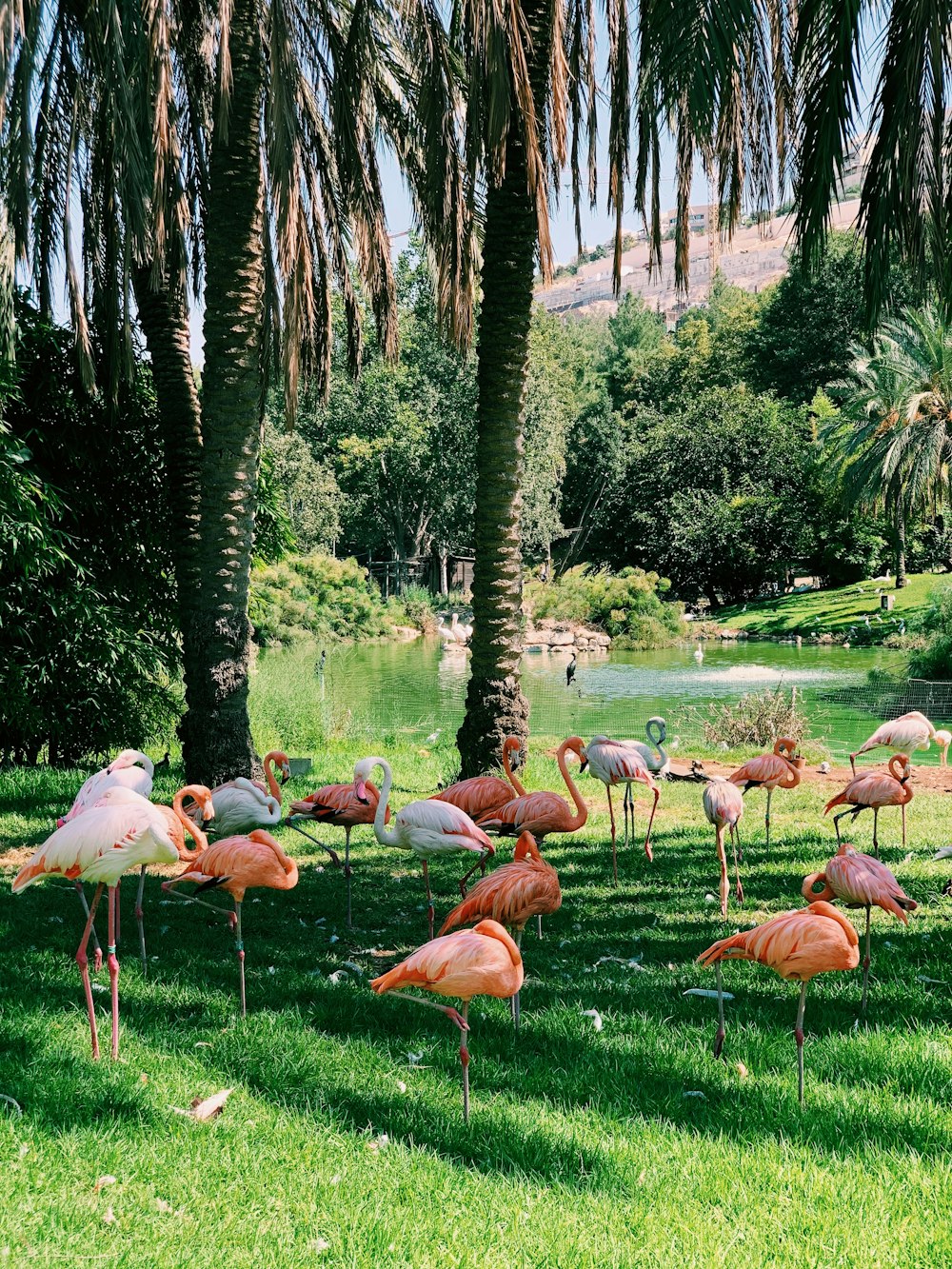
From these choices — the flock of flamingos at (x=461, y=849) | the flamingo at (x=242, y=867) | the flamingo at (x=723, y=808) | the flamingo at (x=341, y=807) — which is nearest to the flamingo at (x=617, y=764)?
the flock of flamingos at (x=461, y=849)

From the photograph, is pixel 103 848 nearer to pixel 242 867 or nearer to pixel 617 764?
pixel 242 867

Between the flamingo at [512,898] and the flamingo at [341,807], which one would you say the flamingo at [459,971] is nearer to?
the flamingo at [512,898]

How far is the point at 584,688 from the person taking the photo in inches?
933

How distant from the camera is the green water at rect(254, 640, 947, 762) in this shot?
1543cm

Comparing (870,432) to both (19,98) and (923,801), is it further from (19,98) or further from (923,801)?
(19,98)

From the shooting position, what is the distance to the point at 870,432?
2938cm

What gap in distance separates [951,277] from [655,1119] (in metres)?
5.11

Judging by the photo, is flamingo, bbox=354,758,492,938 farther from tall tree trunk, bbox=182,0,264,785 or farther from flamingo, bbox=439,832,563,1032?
tall tree trunk, bbox=182,0,264,785

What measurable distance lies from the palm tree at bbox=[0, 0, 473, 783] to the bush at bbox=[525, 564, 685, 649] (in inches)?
1017

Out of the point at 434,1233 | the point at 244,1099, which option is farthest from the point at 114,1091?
the point at 434,1233

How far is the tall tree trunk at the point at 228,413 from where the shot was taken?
8.43 meters

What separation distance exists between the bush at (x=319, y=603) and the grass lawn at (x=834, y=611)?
1347 centimetres

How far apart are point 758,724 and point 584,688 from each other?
915cm

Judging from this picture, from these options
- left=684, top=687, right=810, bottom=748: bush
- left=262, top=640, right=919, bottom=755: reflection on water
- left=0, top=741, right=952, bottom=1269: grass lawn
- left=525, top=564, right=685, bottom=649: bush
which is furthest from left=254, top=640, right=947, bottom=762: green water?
left=0, top=741, right=952, bottom=1269: grass lawn
